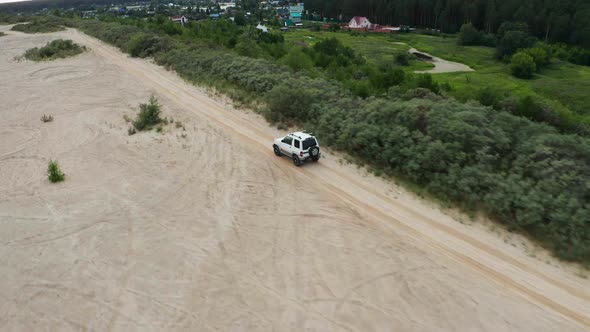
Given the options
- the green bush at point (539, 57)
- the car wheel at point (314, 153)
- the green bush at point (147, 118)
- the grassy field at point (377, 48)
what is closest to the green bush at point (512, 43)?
the green bush at point (539, 57)

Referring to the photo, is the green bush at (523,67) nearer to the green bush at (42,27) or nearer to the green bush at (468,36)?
the green bush at (468,36)

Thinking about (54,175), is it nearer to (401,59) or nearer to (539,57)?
(401,59)

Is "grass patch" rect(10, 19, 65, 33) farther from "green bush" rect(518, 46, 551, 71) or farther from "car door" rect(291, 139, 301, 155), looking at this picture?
"green bush" rect(518, 46, 551, 71)

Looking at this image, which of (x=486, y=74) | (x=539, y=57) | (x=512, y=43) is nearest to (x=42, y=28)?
(x=486, y=74)

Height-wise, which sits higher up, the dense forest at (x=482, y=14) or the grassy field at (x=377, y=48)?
the dense forest at (x=482, y=14)

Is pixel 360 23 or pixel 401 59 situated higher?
pixel 360 23

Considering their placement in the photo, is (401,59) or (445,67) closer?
(445,67)
